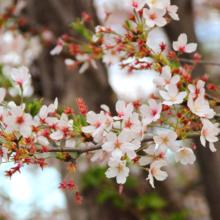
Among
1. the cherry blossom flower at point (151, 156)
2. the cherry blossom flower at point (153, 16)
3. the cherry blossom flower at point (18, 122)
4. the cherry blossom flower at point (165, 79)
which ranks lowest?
the cherry blossom flower at point (151, 156)

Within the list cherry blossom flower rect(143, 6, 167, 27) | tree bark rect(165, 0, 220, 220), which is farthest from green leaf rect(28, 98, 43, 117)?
tree bark rect(165, 0, 220, 220)

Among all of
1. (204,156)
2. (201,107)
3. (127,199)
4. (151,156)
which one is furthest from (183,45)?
(127,199)

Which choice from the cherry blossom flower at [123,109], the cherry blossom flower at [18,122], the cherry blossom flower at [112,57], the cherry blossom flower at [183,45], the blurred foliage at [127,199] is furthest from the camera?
the blurred foliage at [127,199]

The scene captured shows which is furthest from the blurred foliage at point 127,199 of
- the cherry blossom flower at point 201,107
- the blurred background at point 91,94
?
the cherry blossom flower at point 201,107

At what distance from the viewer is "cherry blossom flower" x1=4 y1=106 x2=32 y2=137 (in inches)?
24.2

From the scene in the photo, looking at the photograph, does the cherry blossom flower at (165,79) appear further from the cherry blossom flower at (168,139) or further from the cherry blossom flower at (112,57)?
the cherry blossom flower at (112,57)

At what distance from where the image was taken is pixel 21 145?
71 cm

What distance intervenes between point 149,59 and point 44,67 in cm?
176

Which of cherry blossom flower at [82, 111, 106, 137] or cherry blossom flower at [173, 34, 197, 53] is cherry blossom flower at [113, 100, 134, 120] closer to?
cherry blossom flower at [82, 111, 106, 137]

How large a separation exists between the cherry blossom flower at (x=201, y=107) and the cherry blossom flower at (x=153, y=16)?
0.27 m

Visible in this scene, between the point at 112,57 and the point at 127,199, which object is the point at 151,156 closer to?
the point at 112,57

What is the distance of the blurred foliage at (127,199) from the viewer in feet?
6.91

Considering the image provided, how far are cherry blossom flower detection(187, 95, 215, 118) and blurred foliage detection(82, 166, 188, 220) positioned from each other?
152cm

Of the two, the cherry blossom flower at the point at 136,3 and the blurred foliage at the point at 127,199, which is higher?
the cherry blossom flower at the point at 136,3
